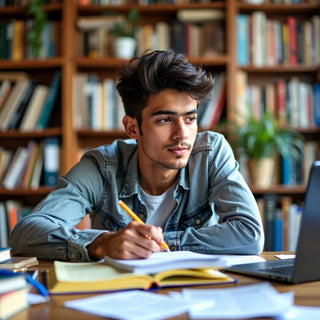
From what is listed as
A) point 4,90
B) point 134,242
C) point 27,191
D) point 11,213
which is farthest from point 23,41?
point 134,242

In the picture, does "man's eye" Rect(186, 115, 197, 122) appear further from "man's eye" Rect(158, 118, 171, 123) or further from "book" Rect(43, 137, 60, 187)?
"book" Rect(43, 137, 60, 187)

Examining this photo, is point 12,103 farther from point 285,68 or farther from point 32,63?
point 285,68

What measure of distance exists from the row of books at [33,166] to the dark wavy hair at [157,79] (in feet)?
4.49

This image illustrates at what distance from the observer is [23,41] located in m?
3.04

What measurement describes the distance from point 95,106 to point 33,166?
21.1 inches

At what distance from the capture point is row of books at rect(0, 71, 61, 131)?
2.97 meters

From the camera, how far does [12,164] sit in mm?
3000

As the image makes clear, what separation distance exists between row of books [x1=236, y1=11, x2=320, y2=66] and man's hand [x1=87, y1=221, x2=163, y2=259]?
208 centimetres

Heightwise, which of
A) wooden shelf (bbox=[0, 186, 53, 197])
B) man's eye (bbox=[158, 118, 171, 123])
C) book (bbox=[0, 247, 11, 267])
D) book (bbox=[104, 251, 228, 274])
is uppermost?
man's eye (bbox=[158, 118, 171, 123])

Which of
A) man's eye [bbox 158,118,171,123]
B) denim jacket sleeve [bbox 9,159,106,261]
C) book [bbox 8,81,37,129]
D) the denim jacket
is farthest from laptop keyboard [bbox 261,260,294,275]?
book [bbox 8,81,37,129]

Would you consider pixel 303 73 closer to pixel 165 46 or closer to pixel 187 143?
pixel 165 46

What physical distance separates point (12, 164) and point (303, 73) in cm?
193

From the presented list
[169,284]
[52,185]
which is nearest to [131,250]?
[169,284]

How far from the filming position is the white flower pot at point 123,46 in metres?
2.90
